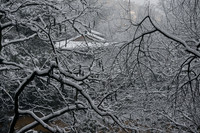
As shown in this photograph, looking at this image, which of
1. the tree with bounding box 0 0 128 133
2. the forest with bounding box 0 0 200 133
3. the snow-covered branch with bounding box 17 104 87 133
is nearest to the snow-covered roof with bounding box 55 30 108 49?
the forest with bounding box 0 0 200 133

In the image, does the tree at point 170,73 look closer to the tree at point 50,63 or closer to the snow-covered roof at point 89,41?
the snow-covered roof at point 89,41

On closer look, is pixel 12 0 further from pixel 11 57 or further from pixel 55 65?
pixel 11 57

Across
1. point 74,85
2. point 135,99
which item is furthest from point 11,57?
point 74,85

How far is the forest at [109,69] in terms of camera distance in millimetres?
3230

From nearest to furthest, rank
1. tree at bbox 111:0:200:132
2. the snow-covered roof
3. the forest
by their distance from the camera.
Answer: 1. the forest
2. tree at bbox 111:0:200:132
3. the snow-covered roof

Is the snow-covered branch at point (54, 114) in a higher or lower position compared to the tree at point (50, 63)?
lower

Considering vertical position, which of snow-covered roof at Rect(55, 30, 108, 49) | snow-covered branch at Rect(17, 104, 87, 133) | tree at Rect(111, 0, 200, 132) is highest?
snow-covered roof at Rect(55, 30, 108, 49)

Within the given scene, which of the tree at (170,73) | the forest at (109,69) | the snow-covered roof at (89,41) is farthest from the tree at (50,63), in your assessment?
the tree at (170,73)

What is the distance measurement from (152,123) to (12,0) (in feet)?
19.8

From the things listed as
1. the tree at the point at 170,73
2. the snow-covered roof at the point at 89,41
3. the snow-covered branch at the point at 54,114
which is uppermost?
the snow-covered roof at the point at 89,41

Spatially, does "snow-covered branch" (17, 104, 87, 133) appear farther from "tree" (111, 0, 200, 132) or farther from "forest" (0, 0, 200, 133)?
"tree" (111, 0, 200, 132)

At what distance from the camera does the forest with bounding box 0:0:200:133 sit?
323cm

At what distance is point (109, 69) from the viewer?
645cm

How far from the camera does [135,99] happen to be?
20.8 ft
